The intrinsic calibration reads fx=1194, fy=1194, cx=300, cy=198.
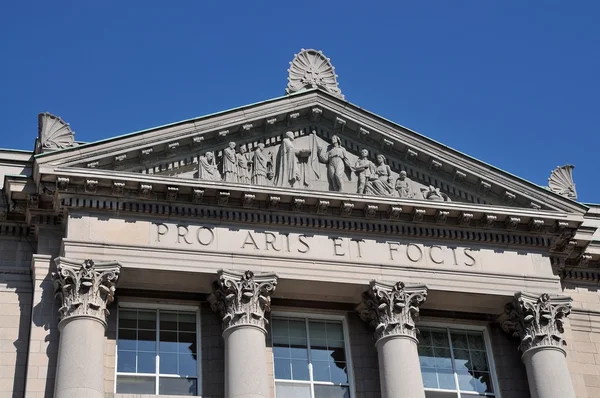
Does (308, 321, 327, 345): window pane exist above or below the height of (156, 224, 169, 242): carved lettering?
below

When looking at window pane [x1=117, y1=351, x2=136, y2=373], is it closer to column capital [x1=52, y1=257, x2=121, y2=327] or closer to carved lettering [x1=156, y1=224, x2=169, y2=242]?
column capital [x1=52, y1=257, x2=121, y2=327]

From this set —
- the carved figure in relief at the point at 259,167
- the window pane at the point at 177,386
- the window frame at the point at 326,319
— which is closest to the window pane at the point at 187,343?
the window pane at the point at 177,386

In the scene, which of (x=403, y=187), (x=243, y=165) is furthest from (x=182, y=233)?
(x=403, y=187)

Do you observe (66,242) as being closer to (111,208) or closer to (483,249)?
(111,208)

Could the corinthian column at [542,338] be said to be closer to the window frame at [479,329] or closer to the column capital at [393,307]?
the window frame at [479,329]

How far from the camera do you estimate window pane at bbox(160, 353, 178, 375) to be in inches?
1131

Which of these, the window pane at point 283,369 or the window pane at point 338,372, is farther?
the window pane at point 338,372

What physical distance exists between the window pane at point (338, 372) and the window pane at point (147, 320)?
4.57 metres

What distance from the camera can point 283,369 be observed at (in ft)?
97.2

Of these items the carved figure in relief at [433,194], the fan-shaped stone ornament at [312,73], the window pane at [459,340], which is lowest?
the window pane at [459,340]

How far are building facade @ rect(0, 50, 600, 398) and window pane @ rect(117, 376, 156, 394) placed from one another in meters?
0.08

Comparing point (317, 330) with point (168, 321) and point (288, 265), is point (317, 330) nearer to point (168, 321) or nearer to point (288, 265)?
point (288, 265)

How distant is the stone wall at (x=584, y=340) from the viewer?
31250 mm

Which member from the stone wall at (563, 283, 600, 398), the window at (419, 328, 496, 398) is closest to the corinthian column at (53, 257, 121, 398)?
the window at (419, 328, 496, 398)
